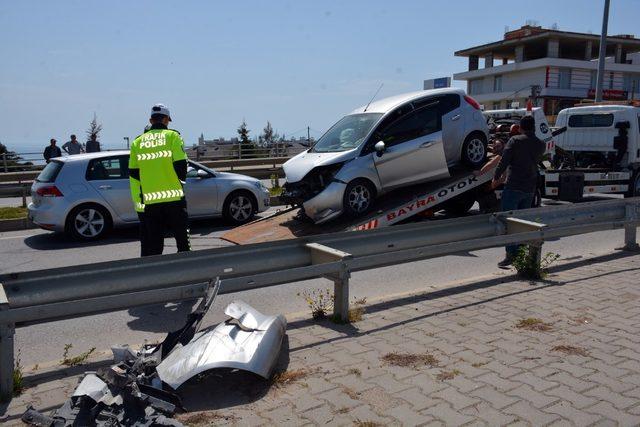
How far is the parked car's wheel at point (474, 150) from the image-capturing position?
1043 cm

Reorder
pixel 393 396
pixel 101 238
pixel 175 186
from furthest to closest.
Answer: pixel 101 238 → pixel 175 186 → pixel 393 396

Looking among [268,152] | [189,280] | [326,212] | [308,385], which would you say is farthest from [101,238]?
[268,152]

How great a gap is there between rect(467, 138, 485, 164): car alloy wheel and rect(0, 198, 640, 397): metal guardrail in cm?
303

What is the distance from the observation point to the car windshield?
9.63 metres

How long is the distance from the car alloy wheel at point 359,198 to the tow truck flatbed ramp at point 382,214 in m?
0.15

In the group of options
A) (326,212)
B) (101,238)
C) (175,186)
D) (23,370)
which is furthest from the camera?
(101,238)

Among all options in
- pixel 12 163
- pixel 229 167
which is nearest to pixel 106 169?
pixel 229 167

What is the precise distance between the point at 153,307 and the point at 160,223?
0.88m

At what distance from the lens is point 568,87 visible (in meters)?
71.4

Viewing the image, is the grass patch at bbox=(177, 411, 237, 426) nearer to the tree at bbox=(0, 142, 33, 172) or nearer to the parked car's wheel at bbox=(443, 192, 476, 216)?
the parked car's wheel at bbox=(443, 192, 476, 216)

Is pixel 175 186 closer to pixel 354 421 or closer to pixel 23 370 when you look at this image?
pixel 23 370

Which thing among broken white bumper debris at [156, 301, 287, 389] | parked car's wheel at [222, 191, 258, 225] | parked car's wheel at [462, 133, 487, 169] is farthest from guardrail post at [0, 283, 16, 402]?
parked car's wheel at [222, 191, 258, 225]

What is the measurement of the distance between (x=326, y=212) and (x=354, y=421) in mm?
5652

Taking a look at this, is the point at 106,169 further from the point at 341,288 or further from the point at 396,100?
the point at 341,288
